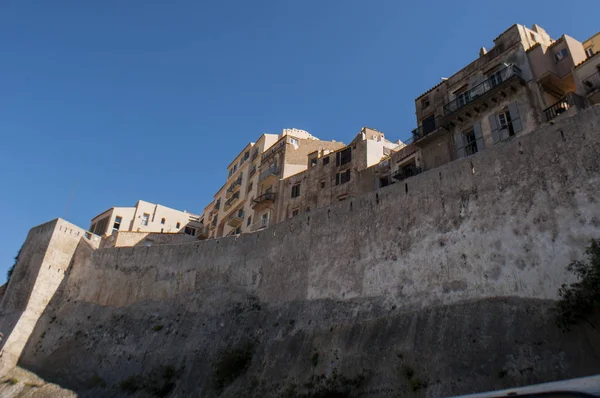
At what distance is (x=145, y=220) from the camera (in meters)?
56.1

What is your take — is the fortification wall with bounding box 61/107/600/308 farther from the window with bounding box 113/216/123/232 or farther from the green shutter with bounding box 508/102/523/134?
the window with bounding box 113/216/123/232

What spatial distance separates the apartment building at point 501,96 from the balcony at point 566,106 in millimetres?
17

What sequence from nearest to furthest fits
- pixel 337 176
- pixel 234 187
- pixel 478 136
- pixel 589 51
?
1. pixel 478 136
2. pixel 589 51
3. pixel 337 176
4. pixel 234 187

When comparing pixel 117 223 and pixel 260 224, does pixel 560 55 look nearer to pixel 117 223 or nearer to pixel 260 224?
pixel 260 224

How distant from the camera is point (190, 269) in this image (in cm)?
2867

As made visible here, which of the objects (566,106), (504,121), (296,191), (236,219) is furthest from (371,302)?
(236,219)

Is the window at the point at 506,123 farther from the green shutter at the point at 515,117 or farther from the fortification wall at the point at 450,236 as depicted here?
the fortification wall at the point at 450,236

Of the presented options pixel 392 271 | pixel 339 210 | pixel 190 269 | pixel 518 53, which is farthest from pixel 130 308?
pixel 518 53

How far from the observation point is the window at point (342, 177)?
3788 cm

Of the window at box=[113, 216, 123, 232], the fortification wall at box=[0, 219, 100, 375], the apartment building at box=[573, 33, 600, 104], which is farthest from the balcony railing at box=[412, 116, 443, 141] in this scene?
the window at box=[113, 216, 123, 232]

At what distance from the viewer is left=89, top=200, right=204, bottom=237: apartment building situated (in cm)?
5378

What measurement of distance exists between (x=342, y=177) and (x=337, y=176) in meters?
0.52

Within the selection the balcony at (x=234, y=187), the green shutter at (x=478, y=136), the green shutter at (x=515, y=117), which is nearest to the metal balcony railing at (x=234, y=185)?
the balcony at (x=234, y=187)

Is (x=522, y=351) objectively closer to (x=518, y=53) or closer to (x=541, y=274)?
(x=541, y=274)
